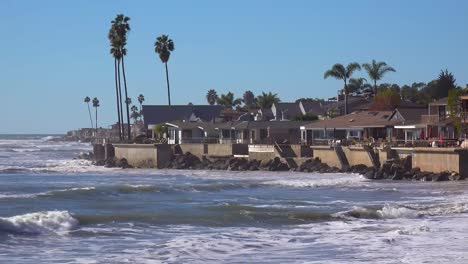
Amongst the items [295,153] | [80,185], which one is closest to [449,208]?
[80,185]

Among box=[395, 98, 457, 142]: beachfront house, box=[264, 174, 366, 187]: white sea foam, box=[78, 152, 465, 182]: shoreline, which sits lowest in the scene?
box=[264, 174, 366, 187]: white sea foam

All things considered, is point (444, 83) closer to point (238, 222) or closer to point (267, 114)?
point (267, 114)

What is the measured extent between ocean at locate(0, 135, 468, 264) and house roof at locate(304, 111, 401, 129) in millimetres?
20074

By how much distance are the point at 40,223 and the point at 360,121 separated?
160 feet

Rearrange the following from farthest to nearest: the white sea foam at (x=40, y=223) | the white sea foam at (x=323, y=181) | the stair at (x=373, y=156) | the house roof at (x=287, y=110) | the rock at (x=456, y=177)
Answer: the house roof at (x=287, y=110) → the stair at (x=373, y=156) → the white sea foam at (x=323, y=181) → the rock at (x=456, y=177) → the white sea foam at (x=40, y=223)

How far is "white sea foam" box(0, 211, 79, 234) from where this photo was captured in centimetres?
2944

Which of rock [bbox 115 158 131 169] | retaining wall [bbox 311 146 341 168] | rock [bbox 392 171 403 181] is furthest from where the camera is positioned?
rock [bbox 115 158 131 169]

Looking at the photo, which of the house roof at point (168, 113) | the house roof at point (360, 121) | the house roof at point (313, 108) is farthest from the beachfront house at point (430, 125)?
the house roof at point (168, 113)

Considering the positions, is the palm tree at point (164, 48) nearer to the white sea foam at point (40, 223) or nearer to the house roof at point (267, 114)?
the house roof at point (267, 114)

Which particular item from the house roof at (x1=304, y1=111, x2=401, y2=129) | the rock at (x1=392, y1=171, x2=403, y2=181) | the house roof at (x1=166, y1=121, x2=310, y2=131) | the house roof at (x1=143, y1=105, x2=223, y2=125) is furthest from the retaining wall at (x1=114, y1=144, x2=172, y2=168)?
the rock at (x1=392, y1=171, x2=403, y2=181)

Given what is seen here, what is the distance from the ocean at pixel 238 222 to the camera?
79.5ft

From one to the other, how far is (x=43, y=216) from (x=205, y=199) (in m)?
12.3

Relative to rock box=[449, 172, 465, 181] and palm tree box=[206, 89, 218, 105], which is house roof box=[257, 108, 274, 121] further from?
palm tree box=[206, 89, 218, 105]

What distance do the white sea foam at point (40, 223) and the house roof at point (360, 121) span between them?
44566 millimetres
